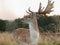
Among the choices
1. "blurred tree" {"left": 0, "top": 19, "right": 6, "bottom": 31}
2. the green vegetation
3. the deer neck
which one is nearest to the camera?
the deer neck

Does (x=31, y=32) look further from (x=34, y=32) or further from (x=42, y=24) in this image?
(x=42, y=24)

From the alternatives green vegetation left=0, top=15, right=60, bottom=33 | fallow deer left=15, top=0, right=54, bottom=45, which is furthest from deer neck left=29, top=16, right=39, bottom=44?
green vegetation left=0, top=15, right=60, bottom=33

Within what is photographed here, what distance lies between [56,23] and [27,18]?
297 inches

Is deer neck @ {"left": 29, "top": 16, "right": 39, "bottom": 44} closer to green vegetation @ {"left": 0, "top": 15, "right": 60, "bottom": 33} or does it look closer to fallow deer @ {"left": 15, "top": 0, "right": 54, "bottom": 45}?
fallow deer @ {"left": 15, "top": 0, "right": 54, "bottom": 45}

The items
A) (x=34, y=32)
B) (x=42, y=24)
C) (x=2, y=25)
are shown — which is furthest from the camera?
(x=2, y=25)

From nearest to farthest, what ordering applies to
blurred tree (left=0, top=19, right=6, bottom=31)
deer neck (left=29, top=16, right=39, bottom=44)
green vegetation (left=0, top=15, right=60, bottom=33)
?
deer neck (left=29, top=16, right=39, bottom=44) < green vegetation (left=0, top=15, right=60, bottom=33) < blurred tree (left=0, top=19, right=6, bottom=31)

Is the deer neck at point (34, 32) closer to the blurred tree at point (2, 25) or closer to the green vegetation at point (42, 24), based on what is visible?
the green vegetation at point (42, 24)

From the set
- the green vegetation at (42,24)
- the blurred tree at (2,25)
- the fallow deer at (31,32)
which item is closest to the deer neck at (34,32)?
the fallow deer at (31,32)

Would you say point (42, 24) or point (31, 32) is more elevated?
point (42, 24)

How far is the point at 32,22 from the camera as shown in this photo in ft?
26.3

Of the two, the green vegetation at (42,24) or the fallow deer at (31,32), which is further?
the green vegetation at (42,24)

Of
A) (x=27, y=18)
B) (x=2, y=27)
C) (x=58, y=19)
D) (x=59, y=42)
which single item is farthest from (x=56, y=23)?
(x=27, y=18)

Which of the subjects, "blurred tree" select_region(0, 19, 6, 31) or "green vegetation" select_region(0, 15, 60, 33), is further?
"blurred tree" select_region(0, 19, 6, 31)

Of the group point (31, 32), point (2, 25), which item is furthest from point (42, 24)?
point (31, 32)
